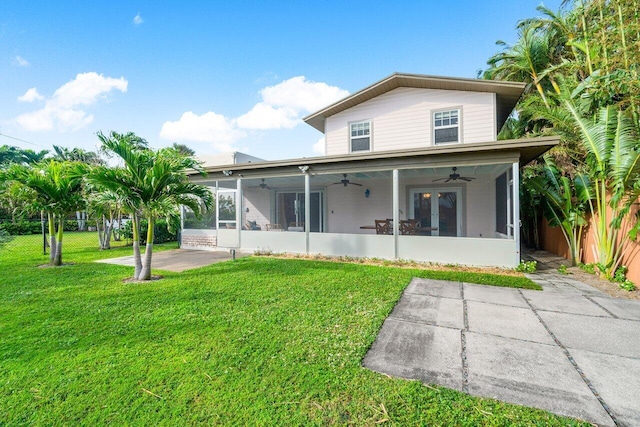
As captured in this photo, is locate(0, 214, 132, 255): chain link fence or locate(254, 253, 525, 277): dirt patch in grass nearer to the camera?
locate(254, 253, 525, 277): dirt patch in grass

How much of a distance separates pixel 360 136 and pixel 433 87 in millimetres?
3068

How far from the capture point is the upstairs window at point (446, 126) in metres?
9.80

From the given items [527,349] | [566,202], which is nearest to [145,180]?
[527,349]

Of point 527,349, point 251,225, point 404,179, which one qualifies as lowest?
point 527,349

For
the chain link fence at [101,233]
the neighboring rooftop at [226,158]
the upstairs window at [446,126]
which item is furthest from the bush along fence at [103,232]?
the upstairs window at [446,126]

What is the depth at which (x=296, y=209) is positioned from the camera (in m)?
13.6

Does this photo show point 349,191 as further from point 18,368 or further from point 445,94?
point 18,368

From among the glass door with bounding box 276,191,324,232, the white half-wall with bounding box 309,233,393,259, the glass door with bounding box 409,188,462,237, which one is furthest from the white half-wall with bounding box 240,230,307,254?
the glass door with bounding box 409,188,462,237

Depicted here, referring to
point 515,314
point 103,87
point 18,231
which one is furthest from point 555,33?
point 18,231

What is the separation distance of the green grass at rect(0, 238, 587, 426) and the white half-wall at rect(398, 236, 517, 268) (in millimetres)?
2531

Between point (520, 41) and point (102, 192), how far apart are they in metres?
18.0

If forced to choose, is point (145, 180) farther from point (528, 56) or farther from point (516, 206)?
point (528, 56)

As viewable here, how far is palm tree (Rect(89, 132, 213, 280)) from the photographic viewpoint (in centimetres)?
577

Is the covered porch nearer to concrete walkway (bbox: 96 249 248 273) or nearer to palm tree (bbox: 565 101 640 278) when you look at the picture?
concrete walkway (bbox: 96 249 248 273)
